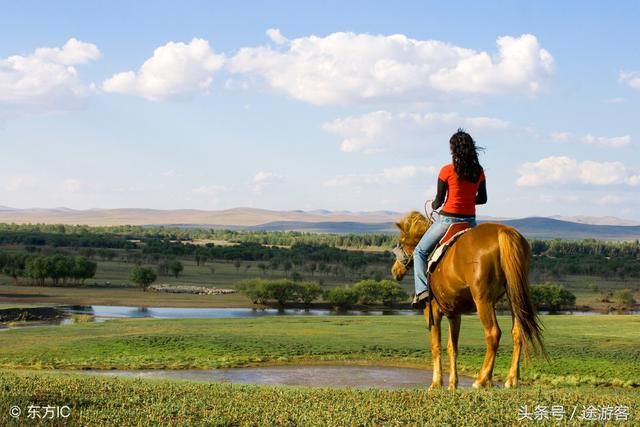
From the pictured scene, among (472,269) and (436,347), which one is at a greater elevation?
(472,269)

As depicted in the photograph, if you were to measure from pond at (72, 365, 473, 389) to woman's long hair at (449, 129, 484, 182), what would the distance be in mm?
11982

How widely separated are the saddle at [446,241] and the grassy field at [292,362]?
2403 millimetres

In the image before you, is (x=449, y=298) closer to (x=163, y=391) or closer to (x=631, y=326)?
(x=163, y=391)

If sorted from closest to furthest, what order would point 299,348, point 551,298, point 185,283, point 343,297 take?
point 299,348
point 343,297
point 551,298
point 185,283

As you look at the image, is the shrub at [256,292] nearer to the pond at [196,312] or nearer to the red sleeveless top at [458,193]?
the pond at [196,312]

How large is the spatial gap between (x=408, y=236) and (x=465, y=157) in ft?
7.55

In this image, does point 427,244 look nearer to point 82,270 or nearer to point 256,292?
point 256,292

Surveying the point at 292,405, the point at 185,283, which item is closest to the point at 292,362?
the point at 292,405

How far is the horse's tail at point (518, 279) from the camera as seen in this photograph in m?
11.6

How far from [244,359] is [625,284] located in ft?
387

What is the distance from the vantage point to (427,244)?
13273 millimetres

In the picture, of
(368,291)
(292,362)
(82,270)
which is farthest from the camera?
(82,270)

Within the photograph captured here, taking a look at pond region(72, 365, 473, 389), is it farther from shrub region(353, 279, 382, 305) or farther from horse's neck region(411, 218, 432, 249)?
shrub region(353, 279, 382, 305)

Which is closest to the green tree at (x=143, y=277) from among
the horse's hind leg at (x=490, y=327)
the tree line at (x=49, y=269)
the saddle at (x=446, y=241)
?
the tree line at (x=49, y=269)
